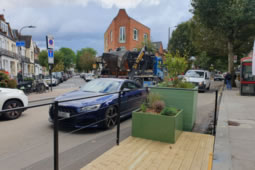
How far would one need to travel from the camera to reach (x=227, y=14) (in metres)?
15.2

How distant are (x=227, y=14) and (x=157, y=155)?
1553cm

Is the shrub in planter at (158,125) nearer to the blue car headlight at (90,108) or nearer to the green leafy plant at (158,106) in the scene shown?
the green leafy plant at (158,106)

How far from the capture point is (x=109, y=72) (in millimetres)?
14406

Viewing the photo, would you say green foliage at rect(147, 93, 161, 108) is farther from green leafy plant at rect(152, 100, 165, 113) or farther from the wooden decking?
the wooden decking

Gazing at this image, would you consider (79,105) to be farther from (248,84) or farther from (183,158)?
(248,84)

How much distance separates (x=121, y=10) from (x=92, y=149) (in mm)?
29859

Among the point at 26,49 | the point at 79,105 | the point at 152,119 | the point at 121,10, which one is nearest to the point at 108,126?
the point at 79,105

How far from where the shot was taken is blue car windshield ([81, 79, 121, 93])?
6.31 meters

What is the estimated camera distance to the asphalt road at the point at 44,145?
3324 mm

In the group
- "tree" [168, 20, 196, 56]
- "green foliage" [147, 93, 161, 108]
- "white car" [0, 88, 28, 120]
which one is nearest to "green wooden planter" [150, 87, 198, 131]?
"green foliage" [147, 93, 161, 108]

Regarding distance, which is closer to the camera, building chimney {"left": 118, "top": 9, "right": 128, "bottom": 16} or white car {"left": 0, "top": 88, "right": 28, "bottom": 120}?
white car {"left": 0, "top": 88, "right": 28, "bottom": 120}

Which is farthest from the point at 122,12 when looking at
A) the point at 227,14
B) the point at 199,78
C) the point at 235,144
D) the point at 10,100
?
the point at 235,144

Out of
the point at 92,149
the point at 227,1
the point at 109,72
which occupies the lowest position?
the point at 92,149

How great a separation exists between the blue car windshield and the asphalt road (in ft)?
3.96
